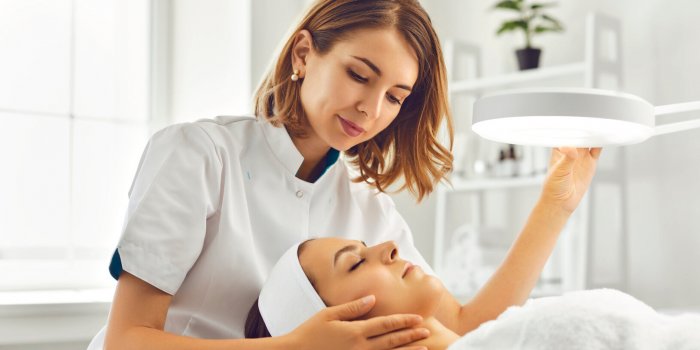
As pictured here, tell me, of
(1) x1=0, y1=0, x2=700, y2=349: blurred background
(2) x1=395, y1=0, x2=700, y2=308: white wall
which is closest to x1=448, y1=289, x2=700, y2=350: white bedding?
(1) x1=0, y1=0, x2=700, y2=349: blurred background

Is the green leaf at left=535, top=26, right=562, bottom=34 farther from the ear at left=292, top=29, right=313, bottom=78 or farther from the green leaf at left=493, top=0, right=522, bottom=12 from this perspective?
the ear at left=292, top=29, right=313, bottom=78

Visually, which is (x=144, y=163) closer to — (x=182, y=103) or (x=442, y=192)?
(x=182, y=103)

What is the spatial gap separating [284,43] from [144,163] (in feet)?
1.31

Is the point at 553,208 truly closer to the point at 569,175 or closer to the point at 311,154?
the point at 569,175

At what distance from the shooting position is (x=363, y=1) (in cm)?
163

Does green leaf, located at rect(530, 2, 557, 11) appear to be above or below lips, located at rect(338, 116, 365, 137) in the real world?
above

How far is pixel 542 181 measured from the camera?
119 inches

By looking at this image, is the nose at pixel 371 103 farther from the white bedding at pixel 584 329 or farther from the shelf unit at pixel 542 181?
the shelf unit at pixel 542 181

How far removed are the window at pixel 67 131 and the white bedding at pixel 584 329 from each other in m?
2.01

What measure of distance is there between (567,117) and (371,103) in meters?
0.43

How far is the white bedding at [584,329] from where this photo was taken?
103 centimetres

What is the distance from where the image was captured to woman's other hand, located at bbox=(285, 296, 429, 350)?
126 centimetres

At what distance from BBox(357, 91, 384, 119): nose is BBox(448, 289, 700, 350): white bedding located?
22.0 inches

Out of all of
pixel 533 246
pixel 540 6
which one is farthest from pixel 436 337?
pixel 540 6
